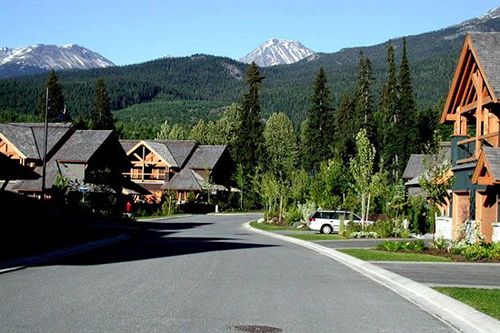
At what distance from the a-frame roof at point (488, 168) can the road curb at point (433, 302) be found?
20.5 ft

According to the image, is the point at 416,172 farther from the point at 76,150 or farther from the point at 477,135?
the point at 477,135

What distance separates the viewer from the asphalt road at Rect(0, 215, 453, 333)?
11.1 m

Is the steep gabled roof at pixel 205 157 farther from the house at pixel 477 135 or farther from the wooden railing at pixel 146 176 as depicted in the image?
the house at pixel 477 135

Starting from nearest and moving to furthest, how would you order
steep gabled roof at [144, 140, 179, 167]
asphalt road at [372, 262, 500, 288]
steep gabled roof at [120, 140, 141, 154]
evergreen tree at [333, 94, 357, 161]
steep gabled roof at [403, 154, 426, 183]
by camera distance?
asphalt road at [372, 262, 500, 288], steep gabled roof at [403, 154, 426, 183], steep gabled roof at [144, 140, 179, 167], steep gabled roof at [120, 140, 141, 154], evergreen tree at [333, 94, 357, 161]

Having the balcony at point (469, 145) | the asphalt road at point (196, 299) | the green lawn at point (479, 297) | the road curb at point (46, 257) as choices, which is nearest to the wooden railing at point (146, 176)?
the road curb at point (46, 257)

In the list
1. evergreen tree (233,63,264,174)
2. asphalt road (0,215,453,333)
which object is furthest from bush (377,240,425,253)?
evergreen tree (233,63,264,174)

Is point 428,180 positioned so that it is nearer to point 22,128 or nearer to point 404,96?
point 22,128

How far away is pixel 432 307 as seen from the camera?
46.9ft

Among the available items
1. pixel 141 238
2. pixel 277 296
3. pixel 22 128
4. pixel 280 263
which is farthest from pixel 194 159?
pixel 277 296

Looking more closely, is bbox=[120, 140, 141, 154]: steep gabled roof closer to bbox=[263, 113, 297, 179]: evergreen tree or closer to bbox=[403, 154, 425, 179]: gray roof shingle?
bbox=[263, 113, 297, 179]: evergreen tree

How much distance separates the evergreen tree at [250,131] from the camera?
351 ft

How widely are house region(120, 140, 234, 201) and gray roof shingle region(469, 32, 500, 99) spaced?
63.9 metres

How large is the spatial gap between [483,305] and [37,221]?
22.3 m

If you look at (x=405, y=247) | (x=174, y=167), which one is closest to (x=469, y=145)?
(x=405, y=247)
